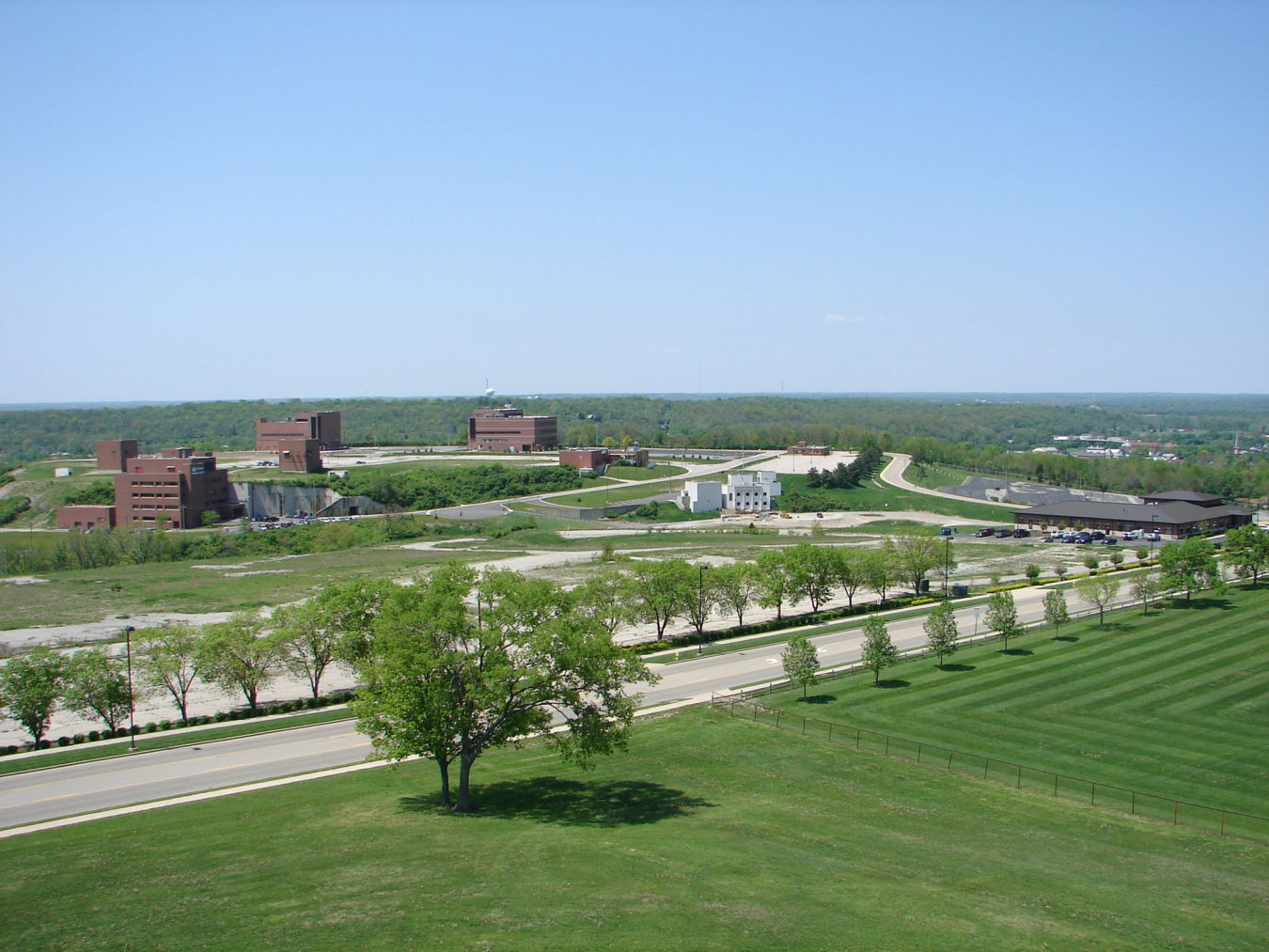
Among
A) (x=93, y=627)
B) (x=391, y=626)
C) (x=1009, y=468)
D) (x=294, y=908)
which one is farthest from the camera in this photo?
(x=1009, y=468)

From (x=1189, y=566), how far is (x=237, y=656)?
59.1m

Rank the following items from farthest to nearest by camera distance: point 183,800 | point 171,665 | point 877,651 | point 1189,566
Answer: point 1189,566 → point 877,651 → point 171,665 → point 183,800

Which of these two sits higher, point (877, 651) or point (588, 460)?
point (588, 460)

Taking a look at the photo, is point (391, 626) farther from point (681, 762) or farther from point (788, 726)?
point (788, 726)

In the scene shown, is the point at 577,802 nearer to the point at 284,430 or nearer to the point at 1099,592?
the point at 1099,592

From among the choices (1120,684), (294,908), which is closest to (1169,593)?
(1120,684)

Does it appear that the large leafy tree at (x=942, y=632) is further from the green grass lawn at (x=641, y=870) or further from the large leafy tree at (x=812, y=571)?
the green grass lawn at (x=641, y=870)

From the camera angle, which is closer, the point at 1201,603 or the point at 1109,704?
the point at 1109,704

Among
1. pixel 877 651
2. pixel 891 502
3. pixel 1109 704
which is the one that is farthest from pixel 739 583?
pixel 891 502

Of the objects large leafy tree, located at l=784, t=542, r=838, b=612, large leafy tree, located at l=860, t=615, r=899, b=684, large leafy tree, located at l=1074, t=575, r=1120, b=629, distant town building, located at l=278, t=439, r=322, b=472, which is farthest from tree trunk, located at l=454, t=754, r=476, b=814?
distant town building, located at l=278, t=439, r=322, b=472

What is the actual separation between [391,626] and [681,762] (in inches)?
503

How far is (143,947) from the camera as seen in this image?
56.1 feet

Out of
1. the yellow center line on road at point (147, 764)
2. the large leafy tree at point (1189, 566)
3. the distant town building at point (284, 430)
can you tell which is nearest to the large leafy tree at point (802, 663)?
the yellow center line on road at point (147, 764)

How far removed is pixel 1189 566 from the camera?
5897cm
